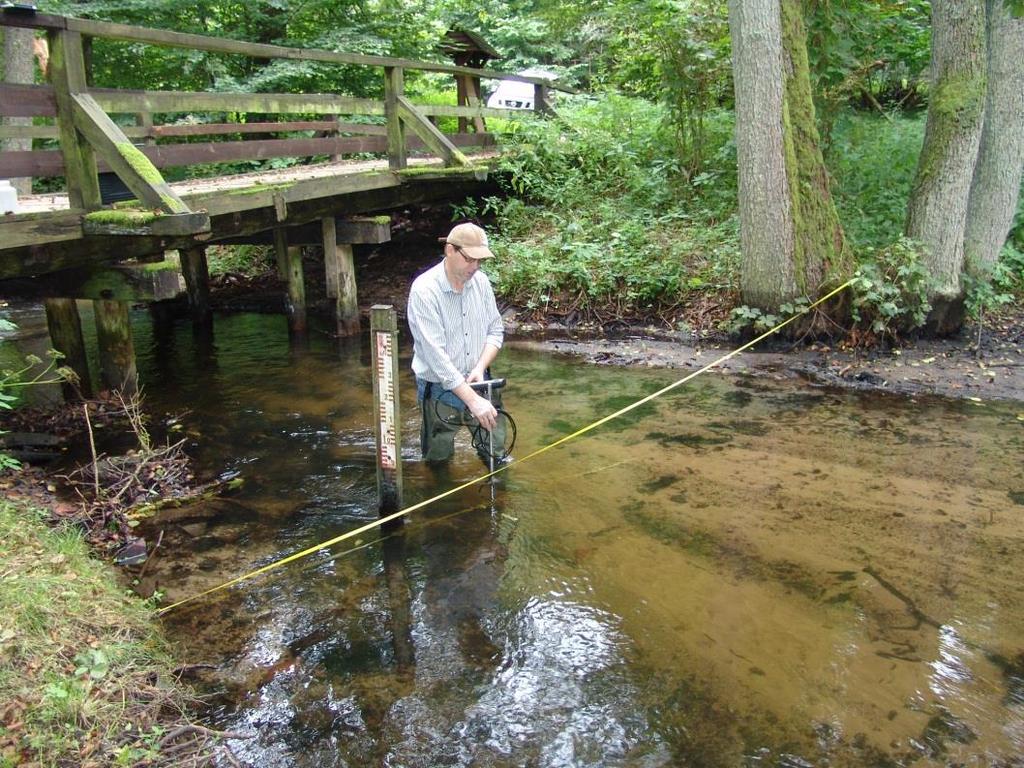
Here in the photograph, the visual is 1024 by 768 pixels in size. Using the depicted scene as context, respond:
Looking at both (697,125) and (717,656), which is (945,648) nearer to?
(717,656)

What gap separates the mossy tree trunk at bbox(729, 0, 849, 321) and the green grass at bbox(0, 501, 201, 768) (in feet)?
24.5

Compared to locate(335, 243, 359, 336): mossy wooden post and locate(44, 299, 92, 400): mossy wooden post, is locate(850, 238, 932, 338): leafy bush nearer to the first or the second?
locate(335, 243, 359, 336): mossy wooden post

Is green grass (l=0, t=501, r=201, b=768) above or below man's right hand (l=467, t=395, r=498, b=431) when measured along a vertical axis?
below

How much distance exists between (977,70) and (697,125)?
5.59 meters

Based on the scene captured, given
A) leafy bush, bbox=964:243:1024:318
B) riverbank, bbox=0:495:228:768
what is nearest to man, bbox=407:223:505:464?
riverbank, bbox=0:495:228:768

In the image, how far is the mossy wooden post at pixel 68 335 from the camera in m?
8.18

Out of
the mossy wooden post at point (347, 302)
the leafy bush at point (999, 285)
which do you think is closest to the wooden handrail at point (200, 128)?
the mossy wooden post at point (347, 302)

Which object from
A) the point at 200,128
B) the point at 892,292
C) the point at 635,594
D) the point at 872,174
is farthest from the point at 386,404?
the point at 872,174

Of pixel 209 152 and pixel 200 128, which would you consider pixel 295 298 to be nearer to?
pixel 200 128

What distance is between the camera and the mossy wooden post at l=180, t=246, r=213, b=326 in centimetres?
1262

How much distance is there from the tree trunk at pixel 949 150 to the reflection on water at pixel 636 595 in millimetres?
1981

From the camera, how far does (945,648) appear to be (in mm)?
4180

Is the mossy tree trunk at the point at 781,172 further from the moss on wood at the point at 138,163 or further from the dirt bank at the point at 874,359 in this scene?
the moss on wood at the point at 138,163

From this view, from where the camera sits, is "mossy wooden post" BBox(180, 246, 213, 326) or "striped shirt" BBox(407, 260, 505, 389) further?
"mossy wooden post" BBox(180, 246, 213, 326)
